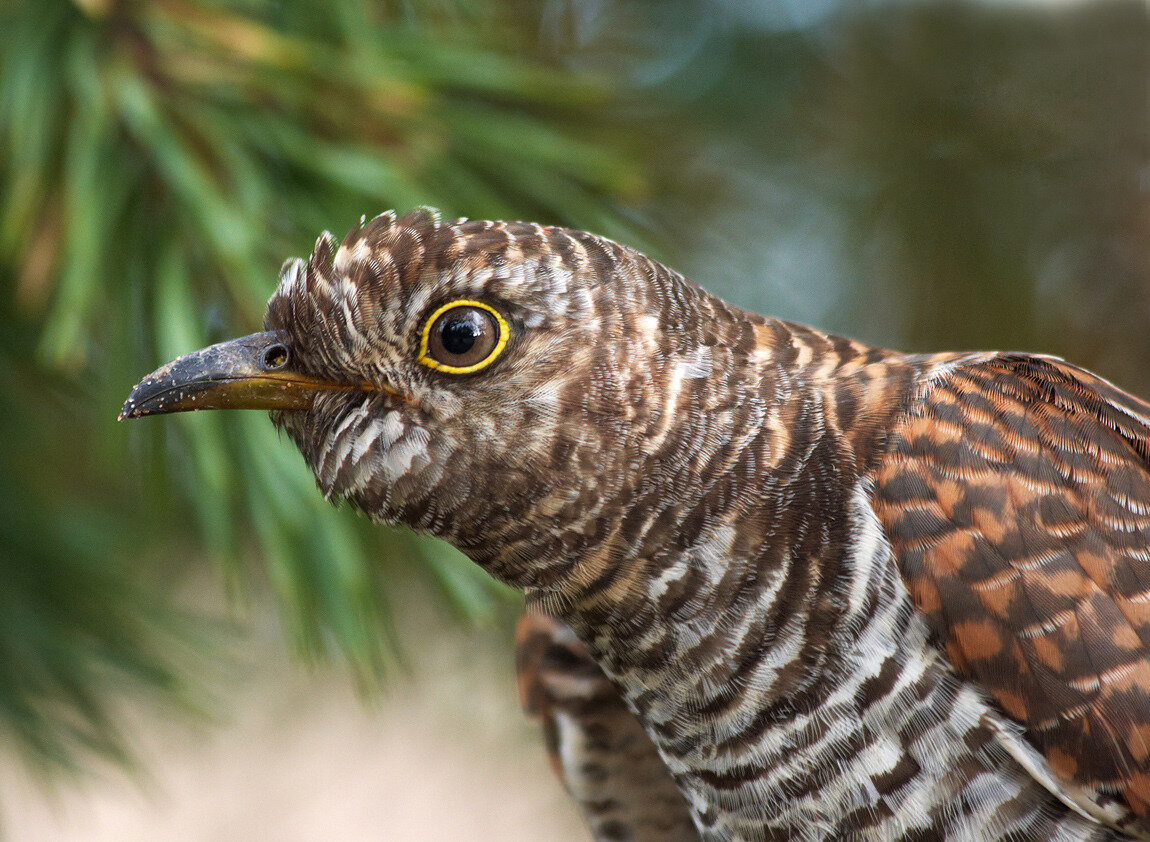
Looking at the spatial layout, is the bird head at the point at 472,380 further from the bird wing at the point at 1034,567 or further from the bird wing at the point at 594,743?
the bird wing at the point at 594,743

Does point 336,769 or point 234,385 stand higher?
point 234,385

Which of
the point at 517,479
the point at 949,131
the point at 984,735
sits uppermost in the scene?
the point at 949,131

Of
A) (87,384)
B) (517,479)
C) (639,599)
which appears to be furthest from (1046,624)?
(87,384)

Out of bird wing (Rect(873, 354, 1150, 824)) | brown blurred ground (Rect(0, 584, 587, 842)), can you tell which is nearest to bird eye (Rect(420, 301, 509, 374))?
bird wing (Rect(873, 354, 1150, 824))

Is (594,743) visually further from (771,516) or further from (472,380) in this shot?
(472,380)

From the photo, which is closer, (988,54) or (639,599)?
(639,599)

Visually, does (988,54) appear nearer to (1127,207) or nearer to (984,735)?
(1127,207)

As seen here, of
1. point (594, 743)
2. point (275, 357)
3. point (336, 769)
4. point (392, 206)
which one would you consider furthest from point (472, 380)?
point (336, 769)
